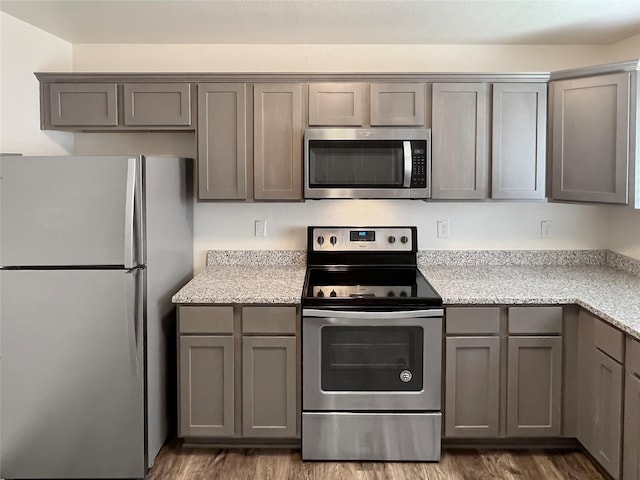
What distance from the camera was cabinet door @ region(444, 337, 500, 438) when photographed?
9.86ft

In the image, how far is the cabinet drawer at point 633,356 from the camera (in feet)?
7.84

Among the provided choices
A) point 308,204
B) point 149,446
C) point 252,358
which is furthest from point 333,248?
point 149,446

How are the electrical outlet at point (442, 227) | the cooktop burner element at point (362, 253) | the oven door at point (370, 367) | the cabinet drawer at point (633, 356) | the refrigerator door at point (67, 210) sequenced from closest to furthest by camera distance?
the cabinet drawer at point (633, 356) < the refrigerator door at point (67, 210) < the oven door at point (370, 367) < the cooktop burner element at point (362, 253) < the electrical outlet at point (442, 227)

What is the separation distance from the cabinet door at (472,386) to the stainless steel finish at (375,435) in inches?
4.3

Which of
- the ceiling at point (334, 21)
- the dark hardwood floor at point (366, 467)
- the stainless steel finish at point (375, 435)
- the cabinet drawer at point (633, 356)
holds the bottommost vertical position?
the dark hardwood floor at point (366, 467)

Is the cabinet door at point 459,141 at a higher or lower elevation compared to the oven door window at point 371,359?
higher

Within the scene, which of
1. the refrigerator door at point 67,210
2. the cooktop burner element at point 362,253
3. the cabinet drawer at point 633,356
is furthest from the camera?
the cooktop burner element at point 362,253

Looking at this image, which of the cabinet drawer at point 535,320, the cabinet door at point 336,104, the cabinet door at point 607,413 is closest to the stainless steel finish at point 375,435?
the cabinet drawer at point 535,320

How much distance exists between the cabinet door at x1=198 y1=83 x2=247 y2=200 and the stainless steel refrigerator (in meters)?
0.52

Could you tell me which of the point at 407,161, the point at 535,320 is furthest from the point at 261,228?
the point at 535,320

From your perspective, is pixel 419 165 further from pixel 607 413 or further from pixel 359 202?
pixel 607 413

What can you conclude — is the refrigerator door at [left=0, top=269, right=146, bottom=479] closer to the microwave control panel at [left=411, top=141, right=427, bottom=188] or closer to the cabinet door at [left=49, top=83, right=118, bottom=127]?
the cabinet door at [left=49, top=83, right=118, bottom=127]

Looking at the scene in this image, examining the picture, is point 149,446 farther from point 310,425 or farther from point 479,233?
point 479,233

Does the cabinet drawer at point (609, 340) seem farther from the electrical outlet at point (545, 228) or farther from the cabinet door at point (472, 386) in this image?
the electrical outlet at point (545, 228)
